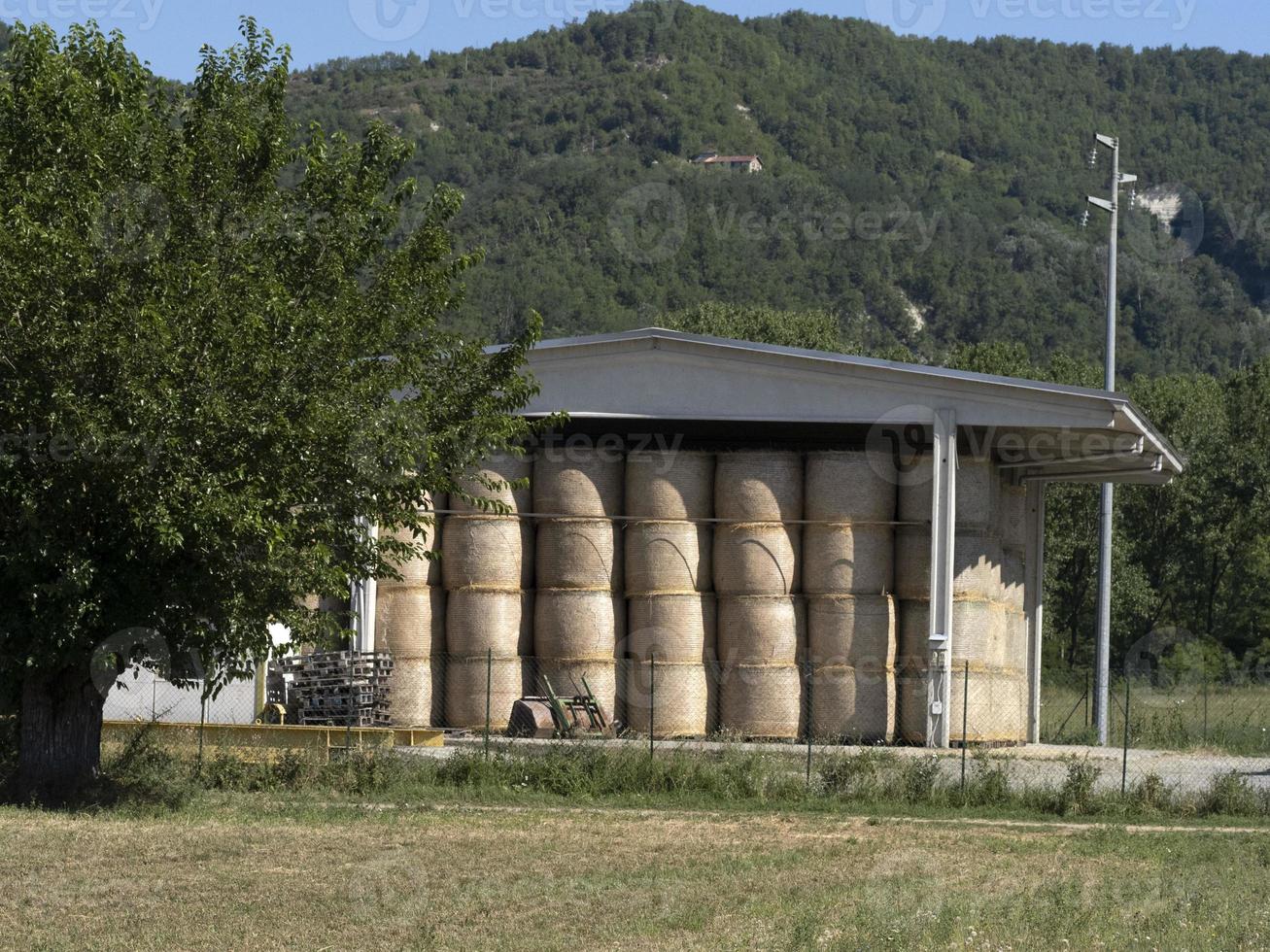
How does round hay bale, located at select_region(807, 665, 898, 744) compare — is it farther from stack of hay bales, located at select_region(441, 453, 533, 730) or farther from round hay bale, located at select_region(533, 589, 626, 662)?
stack of hay bales, located at select_region(441, 453, 533, 730)

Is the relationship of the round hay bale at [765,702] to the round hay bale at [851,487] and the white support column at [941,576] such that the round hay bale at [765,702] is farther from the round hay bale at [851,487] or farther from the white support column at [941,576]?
the round hay bale at [851,487]

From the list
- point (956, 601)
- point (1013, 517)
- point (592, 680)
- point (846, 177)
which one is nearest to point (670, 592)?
point (592, 680)

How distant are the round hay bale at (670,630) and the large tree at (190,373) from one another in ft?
25.1

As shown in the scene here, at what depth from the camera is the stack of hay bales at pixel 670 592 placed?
Answer: 25609mm

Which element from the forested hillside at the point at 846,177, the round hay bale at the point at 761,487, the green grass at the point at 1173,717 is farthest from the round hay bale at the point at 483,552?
the forested hillside at the point at 846,177

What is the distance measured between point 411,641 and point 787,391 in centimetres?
682

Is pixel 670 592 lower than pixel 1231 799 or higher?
higher

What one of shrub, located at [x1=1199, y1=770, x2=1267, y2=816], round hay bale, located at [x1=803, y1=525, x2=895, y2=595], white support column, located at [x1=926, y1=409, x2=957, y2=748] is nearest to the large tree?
round hay bale, located at [x1=803, y1=525, x2=895, y2=595]

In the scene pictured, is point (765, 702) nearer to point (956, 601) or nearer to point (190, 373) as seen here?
point (956, 601)

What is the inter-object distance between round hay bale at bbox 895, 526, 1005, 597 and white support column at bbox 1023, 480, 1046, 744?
477cm

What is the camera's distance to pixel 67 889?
12789 mm

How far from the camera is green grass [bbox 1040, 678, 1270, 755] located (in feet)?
93.1

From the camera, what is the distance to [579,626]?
25922 mm

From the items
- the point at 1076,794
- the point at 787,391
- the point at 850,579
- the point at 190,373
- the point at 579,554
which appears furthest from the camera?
the point at 579,554
